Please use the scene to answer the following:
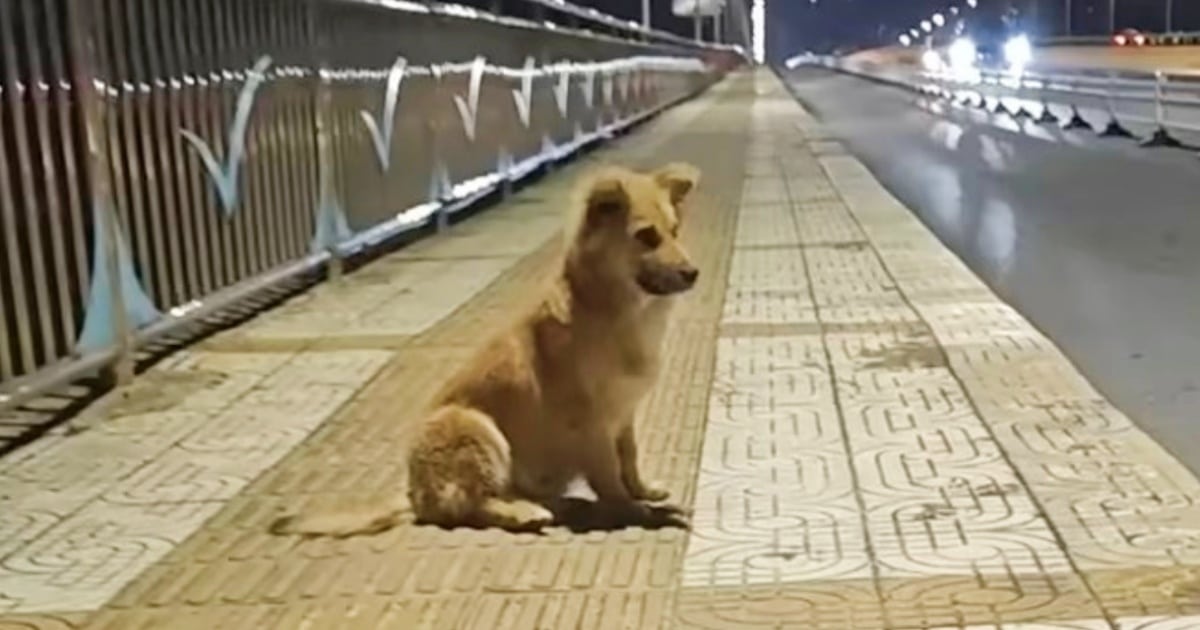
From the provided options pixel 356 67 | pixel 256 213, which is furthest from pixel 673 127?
pixel 256 213

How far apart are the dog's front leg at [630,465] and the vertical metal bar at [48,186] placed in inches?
98.8

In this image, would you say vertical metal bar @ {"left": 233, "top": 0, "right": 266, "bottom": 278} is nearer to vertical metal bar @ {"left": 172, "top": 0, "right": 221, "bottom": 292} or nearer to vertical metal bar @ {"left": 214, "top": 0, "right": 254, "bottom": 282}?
vertical metal bar @ {"left": 214, "top": 0, "right": 254, "bottom": 282}

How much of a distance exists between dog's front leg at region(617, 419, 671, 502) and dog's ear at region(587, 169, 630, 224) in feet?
1.94

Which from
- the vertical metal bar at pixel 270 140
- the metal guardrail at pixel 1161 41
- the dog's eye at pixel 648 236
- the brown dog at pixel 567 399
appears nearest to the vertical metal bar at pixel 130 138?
the vertical metal bar at pixel 270 140

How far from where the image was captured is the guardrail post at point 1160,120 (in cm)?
2031

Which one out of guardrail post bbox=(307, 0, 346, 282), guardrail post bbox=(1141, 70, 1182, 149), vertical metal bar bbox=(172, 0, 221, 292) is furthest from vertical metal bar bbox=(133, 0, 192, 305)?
guardrail post bbox=(1141, 70, 1182, 149)

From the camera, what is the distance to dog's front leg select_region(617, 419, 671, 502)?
15.0 ft

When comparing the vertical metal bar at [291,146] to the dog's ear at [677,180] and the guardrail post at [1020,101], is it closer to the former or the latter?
the dog's ear at [677,180]

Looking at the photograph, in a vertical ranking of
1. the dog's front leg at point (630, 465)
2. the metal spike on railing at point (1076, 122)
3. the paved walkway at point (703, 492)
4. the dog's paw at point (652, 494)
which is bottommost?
the metal spike on railing at point (1076, 122)

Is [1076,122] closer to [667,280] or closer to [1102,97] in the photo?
[1102,97]

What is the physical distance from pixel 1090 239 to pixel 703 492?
7555 mm

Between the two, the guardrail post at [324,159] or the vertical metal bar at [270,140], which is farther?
the guardrail post at [324,159]

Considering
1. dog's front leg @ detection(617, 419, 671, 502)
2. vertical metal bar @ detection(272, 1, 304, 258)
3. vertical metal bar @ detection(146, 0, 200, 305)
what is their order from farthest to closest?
vertical metal bar @ detection(272, 1, 304, 258)
vertical metal bar @ detection(146, 0, 200, 305)
dog's front leg @ detection(617, 419, 671, 502)

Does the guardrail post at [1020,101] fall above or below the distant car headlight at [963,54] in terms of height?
above
